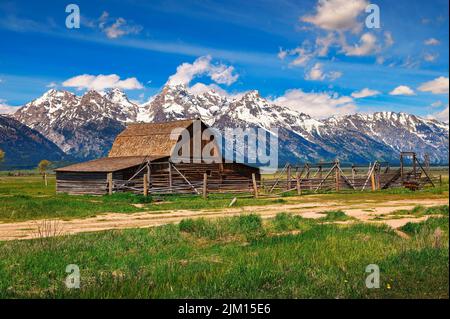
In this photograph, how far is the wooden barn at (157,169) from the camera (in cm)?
4228

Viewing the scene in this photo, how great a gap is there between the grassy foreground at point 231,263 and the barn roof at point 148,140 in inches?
1295

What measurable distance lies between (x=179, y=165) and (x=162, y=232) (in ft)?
105

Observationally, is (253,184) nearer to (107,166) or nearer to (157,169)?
(157,169)

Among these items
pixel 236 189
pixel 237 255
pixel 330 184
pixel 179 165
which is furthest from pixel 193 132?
pixel 237 255

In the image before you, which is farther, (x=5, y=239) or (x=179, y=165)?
(x=179, y=165)

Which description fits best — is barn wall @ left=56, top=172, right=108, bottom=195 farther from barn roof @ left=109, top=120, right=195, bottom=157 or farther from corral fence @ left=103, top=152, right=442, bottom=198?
barn roof @ left=109, top=120, right=195, bottom=157

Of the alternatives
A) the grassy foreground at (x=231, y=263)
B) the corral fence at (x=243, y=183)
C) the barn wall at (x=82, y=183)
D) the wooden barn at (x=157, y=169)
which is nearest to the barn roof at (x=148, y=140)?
the wooden barn at (x=157, y=169)

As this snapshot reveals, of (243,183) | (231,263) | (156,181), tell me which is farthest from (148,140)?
(231,263)

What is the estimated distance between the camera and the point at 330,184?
4756cm

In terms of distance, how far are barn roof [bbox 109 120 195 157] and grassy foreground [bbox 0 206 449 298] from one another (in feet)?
108

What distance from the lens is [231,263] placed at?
11281 mm

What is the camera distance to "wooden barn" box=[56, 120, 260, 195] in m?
42.3

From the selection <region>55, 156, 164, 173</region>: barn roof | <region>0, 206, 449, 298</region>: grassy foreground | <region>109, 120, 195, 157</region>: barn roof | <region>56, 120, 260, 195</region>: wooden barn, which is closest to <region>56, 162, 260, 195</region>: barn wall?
<region>56, 120, 260, 195</region>: wooden barn
